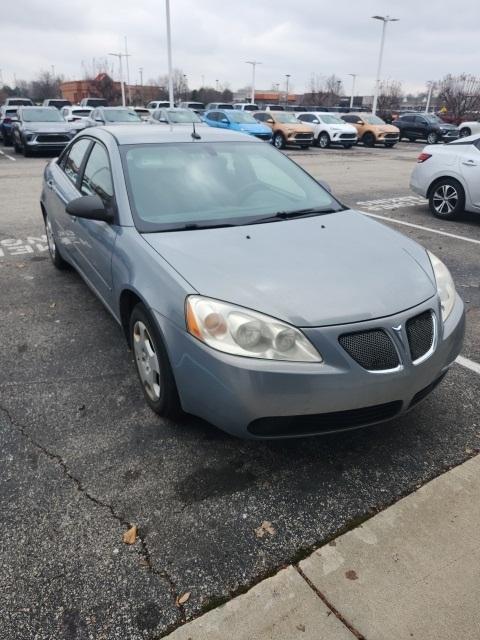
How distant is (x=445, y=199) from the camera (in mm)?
8398

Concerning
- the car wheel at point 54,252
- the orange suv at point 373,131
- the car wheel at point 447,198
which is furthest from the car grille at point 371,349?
the orange suv at point 373,131

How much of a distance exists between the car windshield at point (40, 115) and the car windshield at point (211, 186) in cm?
1535

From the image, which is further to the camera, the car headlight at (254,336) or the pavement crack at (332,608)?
the car headlight at (254,336)

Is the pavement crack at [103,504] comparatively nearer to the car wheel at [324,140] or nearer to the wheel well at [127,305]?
the wheel well at [127,305]

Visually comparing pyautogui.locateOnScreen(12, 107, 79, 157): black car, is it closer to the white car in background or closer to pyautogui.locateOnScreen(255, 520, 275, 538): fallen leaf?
the white car in background

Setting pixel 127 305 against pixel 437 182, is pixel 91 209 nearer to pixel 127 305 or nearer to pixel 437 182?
pixel 127 305

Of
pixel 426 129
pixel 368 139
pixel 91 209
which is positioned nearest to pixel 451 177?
pixel 91 209

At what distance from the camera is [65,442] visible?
280 cm

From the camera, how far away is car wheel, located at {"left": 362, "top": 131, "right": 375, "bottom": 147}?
25.2 metres

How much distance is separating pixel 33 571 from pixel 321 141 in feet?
81.2

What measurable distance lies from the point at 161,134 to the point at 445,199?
20.1 ft

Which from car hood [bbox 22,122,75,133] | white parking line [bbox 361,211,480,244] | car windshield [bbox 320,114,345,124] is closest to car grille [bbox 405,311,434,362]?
white parking line [bbox 361,211,480,244]

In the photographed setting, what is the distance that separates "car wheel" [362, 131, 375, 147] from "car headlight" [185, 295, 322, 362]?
25.5 metres

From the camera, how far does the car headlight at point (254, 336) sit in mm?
2258
